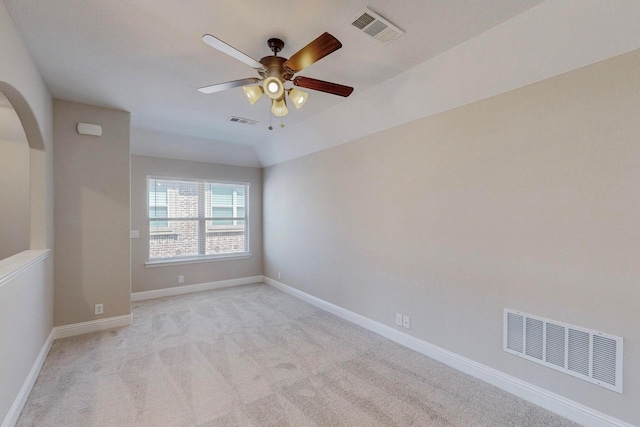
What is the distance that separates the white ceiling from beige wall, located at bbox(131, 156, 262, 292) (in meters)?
1.51

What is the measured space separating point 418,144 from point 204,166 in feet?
13.1

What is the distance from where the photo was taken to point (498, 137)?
232 centimetres

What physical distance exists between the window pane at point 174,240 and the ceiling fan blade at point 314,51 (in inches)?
160

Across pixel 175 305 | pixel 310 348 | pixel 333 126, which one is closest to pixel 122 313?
pixel 175 305

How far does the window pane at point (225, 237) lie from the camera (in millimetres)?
5458

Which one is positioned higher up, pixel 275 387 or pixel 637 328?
pixel 637 328

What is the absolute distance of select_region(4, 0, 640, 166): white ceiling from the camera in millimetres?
1776

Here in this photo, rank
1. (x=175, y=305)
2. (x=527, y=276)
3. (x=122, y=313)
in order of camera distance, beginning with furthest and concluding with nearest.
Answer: (x=175, y=305), (x=122, y=313), (x=527, y=276)

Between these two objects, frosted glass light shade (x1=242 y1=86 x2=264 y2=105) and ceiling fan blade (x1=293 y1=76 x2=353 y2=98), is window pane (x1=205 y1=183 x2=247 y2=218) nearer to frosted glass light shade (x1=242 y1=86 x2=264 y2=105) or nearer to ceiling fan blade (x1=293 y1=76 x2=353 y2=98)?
frosted glass light shade (x1=242 y1=86 x2=264 y2=105)

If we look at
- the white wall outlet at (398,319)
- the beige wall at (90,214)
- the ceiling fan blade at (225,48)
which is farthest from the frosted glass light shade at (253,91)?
the white wall outlet at (398,319)

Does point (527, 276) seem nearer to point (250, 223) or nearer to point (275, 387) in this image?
point (275, 387)

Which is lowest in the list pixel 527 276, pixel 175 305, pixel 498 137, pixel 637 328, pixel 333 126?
pixel 175 305

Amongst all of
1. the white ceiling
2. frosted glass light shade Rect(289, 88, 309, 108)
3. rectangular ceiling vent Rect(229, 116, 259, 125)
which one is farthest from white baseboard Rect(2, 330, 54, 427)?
rectangular ceiling vent Rect(229, 116, 259, 125)

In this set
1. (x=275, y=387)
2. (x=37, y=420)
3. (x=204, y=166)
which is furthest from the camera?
(x=204, y=166)
